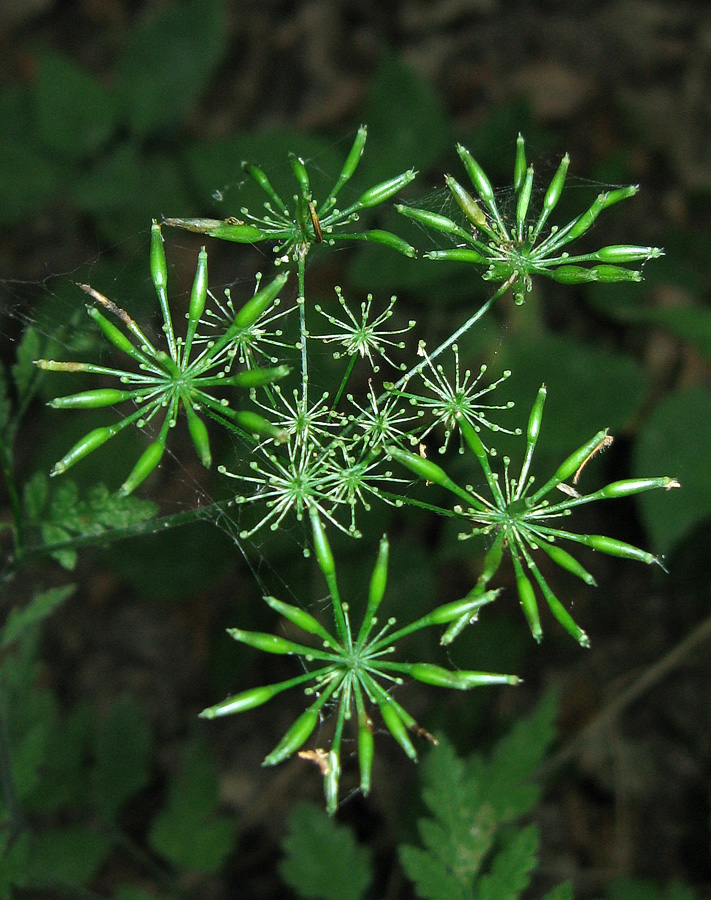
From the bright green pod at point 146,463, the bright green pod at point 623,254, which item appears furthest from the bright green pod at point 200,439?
the bright green pod at point 623,254

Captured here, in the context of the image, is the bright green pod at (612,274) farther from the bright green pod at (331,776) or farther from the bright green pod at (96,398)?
the bright green pod at (331,776)

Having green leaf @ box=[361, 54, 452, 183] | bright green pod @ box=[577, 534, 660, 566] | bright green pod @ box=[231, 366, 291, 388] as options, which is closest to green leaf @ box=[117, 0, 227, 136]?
green leaf @ box=[361, 54, 452, 183]

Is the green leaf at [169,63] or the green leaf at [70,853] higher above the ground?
the green leaf at [169,63]

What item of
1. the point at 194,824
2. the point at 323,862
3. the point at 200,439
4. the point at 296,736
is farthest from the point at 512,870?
the point at 200,439

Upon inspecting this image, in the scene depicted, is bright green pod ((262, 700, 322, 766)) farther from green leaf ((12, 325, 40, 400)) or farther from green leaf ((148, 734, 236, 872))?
green leaf ((148, 734, 236, 872))

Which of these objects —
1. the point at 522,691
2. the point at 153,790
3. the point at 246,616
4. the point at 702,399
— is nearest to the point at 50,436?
the point at 246,616

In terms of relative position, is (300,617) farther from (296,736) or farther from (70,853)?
(70,853)
